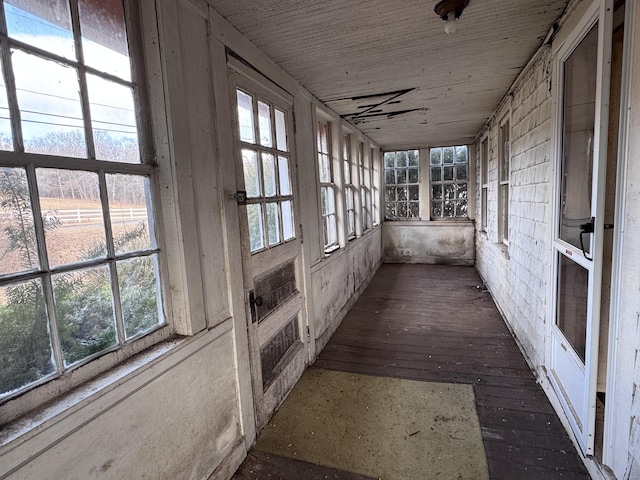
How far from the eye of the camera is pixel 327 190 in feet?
12.5

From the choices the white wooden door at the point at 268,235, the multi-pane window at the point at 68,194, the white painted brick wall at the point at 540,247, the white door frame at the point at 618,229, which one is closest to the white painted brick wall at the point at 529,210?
the white painted brick wall at the point at 540,247

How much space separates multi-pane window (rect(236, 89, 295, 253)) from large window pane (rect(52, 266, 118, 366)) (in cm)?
92

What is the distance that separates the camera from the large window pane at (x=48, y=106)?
0.97 metres

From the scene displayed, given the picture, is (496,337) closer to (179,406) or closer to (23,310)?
(179,406)

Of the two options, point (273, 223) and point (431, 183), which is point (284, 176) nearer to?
point (273, 223)

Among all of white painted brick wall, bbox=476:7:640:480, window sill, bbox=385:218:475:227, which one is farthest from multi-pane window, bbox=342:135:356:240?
window sill, bbox=385:218:475:227

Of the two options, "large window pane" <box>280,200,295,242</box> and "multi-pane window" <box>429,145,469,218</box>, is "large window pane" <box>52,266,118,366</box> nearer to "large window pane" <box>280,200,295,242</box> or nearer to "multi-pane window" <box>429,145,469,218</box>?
"large window pane" <box>280,200,295,242</box>

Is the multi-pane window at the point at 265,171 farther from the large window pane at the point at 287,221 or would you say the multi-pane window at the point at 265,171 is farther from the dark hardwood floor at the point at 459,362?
the dark hardwood floor at the point at 459,362

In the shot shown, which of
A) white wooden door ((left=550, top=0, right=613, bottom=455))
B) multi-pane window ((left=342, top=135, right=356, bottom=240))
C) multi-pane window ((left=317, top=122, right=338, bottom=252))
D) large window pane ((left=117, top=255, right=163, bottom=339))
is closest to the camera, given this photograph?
large window pane ((left=117, top=255, right=163, bottom=339))

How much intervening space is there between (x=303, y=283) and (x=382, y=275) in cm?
353

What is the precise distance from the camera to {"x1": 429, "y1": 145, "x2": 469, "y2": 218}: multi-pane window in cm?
654

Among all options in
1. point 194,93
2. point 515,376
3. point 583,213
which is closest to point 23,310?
point 194,93

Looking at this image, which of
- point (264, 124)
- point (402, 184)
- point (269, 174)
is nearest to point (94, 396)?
point (269, 174)

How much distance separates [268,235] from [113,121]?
1.17 meters
